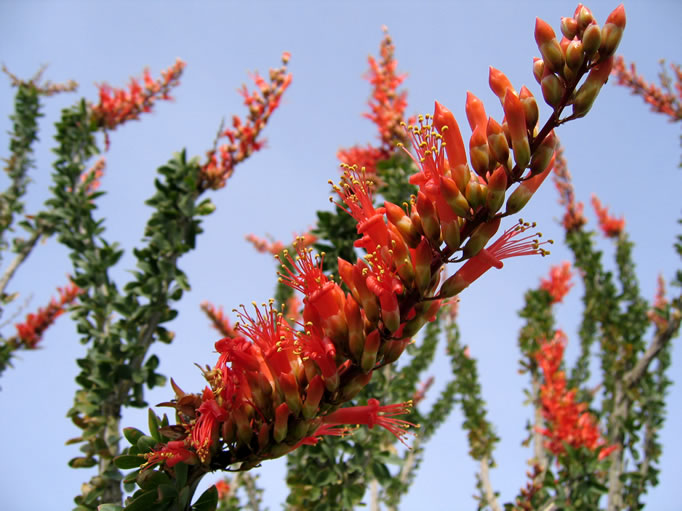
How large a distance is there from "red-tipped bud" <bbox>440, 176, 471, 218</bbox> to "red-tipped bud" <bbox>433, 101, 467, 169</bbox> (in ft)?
0.52

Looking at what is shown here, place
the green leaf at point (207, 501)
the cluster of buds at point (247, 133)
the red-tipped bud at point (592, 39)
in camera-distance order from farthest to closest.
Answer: the cluster of buds at point (247, 133), the green leaf at point (207, 501), the red-tipped bud at point (592, 39)

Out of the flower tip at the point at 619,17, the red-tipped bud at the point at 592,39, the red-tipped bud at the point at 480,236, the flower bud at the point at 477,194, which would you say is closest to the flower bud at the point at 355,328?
the red-tipped bud at the point at 480,236

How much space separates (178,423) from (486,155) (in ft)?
4.84

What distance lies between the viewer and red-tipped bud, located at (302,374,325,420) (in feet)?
5.45

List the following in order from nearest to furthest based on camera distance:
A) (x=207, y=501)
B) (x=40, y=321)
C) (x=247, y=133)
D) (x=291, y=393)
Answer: (x=291, y=393) → (x=207, y=501) → (x=247, y=133) → (x=40, y=321)

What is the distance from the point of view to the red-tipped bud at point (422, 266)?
165cm

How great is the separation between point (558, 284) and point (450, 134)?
8.16 meters

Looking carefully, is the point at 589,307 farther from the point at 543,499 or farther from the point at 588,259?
the point at 543,499

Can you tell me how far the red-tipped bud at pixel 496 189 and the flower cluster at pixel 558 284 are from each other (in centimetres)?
789

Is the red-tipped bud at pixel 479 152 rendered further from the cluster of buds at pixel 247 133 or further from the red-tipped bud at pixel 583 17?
the cluster of buds at pixel 247 133

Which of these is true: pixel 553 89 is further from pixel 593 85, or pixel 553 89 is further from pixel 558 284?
pixel 558 284

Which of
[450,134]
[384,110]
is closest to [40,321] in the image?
[384,110]

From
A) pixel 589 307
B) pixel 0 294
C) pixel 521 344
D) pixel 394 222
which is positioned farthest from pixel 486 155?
pixel 0 294

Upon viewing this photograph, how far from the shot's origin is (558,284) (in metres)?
9.02
